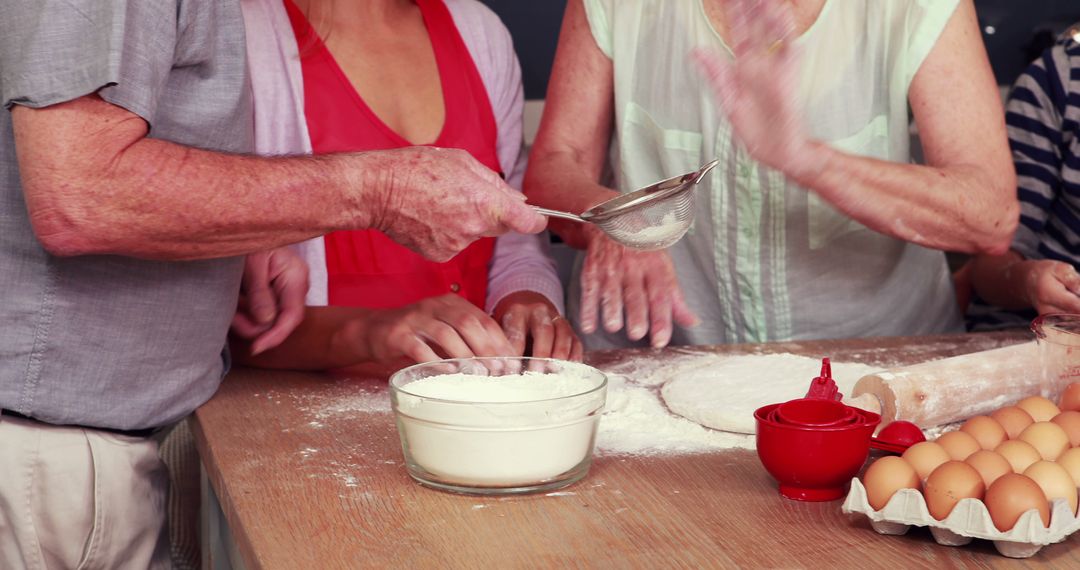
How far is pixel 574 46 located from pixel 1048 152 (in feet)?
3.24

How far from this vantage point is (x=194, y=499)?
1.71 metres

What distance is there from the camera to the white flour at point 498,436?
96 centimetres

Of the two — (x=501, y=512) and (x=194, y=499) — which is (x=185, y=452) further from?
(x=501, y=512)

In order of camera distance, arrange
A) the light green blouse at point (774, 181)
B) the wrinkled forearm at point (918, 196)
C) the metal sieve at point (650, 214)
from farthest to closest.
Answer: the light green blouse at point (774, 181) < the wrinkled forearm at point (918, 196) < the metal sieve at point (650, 214)

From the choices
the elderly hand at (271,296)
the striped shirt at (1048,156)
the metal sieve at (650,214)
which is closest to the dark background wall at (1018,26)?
the striped shirt at (1048,156)

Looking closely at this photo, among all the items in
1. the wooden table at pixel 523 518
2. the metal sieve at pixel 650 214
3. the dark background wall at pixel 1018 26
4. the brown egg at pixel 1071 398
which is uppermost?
the dark background wall at pixel 1018 26

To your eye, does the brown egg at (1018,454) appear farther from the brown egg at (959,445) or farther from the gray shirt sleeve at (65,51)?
the gray shirt sleeve at (65,51)

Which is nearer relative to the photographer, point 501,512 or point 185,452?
point 501,512

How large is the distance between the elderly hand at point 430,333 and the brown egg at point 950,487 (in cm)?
60

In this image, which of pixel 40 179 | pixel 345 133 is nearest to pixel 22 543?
pixel 40 179

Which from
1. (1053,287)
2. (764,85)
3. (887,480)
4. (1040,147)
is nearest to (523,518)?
(887,480)

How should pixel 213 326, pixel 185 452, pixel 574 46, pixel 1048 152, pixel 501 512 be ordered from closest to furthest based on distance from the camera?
pixel 501 512
pixel 213 326
pixel 185 452
pixel 574 46
pixel 1048 152

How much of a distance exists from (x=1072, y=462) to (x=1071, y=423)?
10cm

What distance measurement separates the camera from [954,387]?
1195mm
